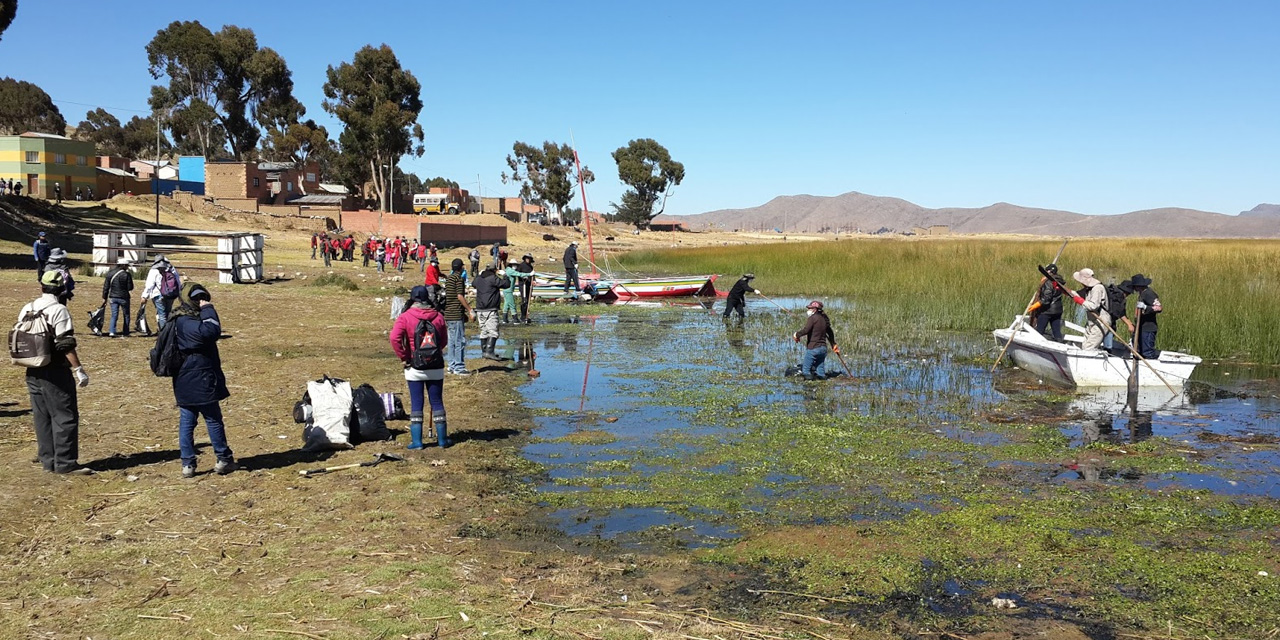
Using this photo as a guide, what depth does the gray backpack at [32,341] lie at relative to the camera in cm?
850

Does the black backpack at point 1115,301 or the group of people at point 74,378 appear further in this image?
the black backpack at point 1115,301

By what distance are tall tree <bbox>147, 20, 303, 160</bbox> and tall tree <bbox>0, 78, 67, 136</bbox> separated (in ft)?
76.9

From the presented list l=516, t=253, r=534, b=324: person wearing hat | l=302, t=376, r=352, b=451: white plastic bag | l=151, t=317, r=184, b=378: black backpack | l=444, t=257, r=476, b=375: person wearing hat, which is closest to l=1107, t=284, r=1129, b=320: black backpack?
l=444, t=257, r=476, b=375: person wearing hat

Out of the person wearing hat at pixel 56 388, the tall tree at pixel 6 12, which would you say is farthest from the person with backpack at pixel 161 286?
the tall tree at pixel 6 12

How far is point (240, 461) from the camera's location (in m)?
9.76

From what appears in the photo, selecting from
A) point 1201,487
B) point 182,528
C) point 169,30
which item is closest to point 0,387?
point 182,528

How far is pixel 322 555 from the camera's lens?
708 cm

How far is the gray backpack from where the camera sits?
8.50m

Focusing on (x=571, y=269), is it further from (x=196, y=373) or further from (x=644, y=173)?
(x=644, y=173)

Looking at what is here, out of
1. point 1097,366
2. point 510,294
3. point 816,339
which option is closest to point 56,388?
point 816,339

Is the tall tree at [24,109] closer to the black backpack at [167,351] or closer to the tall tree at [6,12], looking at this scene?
the tall tree at [6,12]

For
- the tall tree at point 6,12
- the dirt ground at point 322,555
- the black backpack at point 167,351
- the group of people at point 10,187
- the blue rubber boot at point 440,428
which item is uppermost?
the tall tree at point 6,12

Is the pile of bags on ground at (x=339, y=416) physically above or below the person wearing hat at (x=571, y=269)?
below

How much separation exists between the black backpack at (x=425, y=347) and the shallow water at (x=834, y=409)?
4.91ft
